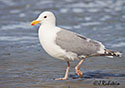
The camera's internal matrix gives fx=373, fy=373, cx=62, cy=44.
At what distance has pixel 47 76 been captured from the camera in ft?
23.9

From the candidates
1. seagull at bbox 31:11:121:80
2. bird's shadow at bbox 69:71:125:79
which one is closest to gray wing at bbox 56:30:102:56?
seagull at bbox 31:11:121:80

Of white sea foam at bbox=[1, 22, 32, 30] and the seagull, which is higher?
white sea foam at bbox=[1, 22, 32, 30]

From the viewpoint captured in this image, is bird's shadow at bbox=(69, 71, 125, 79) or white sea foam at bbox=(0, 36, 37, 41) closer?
bird's shadow at bbox=(69, 71, 125, 79)

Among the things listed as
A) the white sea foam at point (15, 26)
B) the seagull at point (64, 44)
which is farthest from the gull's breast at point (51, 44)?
the white sea foam at point (15, 26)

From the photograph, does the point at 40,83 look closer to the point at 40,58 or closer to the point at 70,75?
the point at 70,75

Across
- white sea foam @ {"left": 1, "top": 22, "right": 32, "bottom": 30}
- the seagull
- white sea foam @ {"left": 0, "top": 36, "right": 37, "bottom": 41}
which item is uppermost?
white sea foam @ {"left": 1, "top": 22, "right": 32, "bottom": 30}

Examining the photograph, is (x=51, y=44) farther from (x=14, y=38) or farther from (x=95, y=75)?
(x=14, y=38)

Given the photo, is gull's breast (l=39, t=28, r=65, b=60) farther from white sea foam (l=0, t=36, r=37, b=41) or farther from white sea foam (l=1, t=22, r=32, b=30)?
white sea foam (l=1, t=22, r=32, b=30)

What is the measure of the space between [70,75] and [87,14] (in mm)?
7963

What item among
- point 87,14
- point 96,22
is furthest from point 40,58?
point 87,14

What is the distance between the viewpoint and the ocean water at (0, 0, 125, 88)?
7.11 m

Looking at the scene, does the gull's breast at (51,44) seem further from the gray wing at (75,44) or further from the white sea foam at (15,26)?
the white sea foam at (15,26)

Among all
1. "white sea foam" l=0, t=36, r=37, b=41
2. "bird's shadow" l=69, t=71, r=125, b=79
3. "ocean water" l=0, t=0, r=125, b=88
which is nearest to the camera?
"ocean water" l=0, t=0, r=125, b=88

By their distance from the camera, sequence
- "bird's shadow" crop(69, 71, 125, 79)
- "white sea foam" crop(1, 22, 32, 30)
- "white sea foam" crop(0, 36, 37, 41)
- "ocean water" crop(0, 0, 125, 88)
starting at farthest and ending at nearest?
"white sea foam" crop(1, 22, 32, 30), "white sea foam" crop(0, 36, 37, 41), "bird's shadow" crop(69, 71, 125, 79), "ocean water" crop(0, 0, 125, 88)
